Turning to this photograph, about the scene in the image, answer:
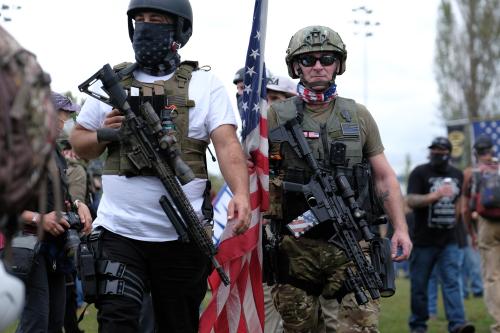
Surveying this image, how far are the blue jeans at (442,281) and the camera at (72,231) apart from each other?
483 centimetres

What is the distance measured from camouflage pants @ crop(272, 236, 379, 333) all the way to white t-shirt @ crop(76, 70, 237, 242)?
105 centimetres

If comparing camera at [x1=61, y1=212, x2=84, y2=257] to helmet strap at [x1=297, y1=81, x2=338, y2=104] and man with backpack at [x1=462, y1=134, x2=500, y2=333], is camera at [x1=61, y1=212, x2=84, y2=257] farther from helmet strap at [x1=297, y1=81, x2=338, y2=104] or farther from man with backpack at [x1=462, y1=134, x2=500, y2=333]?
man with backpack at [x1=462, y1=134, x2=500, y2=333]

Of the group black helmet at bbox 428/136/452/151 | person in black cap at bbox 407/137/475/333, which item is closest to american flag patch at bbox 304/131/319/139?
person in black cap at bbox 407/137/475/333

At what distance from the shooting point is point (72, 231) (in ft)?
20.2

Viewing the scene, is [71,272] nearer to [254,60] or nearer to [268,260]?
[268,260]

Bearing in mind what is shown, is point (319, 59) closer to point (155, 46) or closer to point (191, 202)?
point (155, 46)

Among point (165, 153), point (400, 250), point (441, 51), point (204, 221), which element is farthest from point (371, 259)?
point (441, 51)

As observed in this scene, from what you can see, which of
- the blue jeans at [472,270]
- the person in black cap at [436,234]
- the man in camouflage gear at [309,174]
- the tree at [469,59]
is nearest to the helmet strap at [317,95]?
the man in camouflage gear at [309,174]

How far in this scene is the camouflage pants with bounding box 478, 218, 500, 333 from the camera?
31.7 feet

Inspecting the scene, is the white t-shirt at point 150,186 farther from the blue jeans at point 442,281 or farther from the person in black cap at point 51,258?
the blue jeans at point 442,281

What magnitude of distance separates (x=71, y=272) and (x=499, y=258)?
506 cm

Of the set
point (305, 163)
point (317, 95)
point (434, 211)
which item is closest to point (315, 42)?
point (317, 95)

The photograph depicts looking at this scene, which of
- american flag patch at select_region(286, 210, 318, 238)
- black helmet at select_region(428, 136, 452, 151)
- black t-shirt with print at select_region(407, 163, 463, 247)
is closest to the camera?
american flag patch at select_region(286, 210, 318, 238)

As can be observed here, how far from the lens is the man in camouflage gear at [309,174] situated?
5738 millimetres
